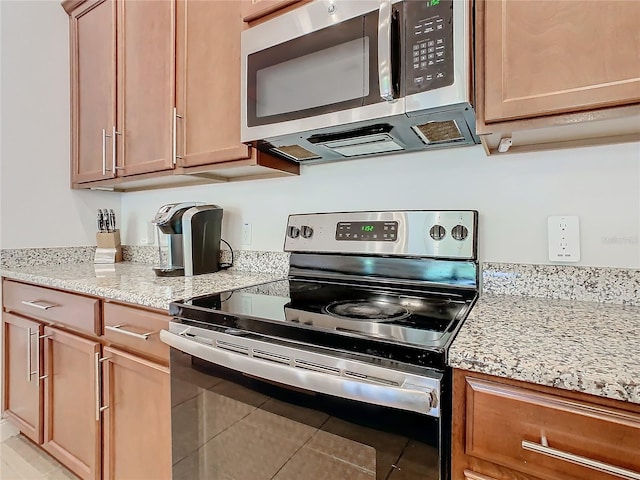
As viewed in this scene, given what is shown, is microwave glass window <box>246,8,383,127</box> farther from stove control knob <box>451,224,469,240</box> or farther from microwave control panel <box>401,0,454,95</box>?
stove control knob <box>451,224,469,240</box>

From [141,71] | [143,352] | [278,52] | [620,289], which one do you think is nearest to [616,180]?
[620,289]

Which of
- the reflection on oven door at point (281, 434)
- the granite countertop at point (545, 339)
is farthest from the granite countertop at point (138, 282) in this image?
the reflection on oven door at point (281, 434)

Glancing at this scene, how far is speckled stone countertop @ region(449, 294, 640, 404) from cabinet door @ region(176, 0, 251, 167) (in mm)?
1019

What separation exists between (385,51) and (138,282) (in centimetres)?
121

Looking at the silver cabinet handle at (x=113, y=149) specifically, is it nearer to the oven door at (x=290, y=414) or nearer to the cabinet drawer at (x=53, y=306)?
the cabinet drawer at (x=53, y=306)

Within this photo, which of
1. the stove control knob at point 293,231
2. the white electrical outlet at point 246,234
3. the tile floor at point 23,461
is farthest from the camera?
the white electrical outlet at point 246,234

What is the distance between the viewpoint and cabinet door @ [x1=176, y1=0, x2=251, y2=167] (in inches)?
53.9

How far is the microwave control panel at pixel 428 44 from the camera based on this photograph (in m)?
0.93

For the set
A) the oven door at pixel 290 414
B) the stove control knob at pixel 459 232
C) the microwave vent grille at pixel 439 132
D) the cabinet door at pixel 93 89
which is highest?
the cabinet door at pixel 93 89

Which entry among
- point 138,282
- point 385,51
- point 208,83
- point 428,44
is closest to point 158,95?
point 208,83

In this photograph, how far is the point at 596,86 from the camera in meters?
0.78

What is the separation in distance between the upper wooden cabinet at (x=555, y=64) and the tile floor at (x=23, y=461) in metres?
2.17

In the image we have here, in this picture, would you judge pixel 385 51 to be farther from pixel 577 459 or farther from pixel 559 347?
pixel 577 459

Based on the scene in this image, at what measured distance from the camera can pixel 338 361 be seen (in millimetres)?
726
